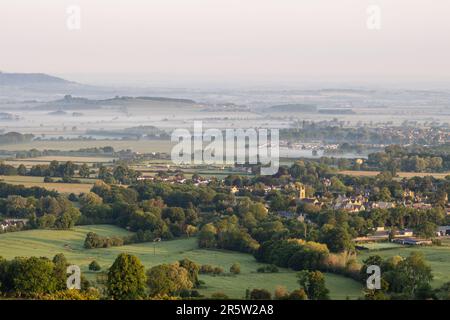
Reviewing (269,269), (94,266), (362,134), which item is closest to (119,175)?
(94,266)

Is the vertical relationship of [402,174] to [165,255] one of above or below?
below

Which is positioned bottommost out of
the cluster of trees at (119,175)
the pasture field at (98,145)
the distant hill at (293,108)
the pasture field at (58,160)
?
the distant hill at (293,108)

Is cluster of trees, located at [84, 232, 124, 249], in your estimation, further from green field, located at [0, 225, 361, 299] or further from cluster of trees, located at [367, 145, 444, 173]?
cluster of trees, located at [367, 145, 444, 173]

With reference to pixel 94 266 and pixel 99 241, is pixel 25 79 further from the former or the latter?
pixel 94 266

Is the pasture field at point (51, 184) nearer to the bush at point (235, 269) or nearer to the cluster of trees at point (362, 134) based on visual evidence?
the bush at point (235, 269)

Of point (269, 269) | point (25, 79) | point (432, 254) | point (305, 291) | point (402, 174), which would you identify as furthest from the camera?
point (25, 79)

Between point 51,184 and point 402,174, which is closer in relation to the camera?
point 51,184

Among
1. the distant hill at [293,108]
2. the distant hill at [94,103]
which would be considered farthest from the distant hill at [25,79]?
the distant hill at [293,108]
